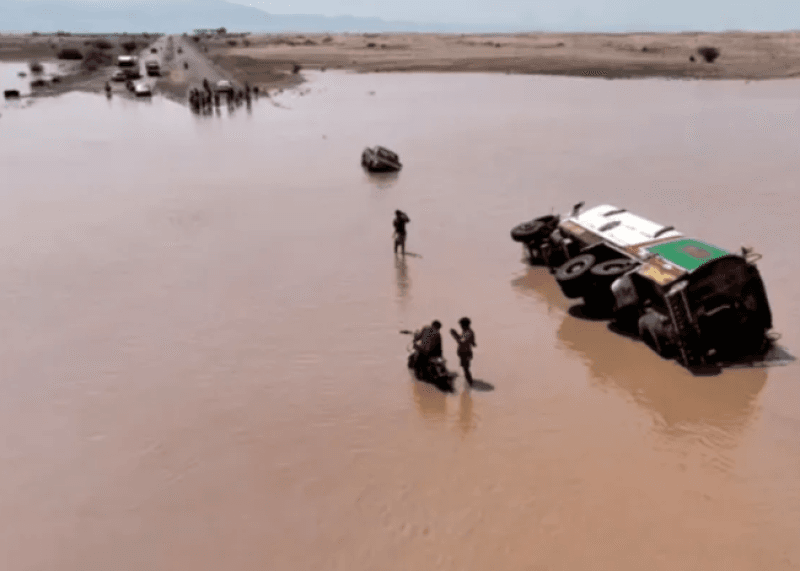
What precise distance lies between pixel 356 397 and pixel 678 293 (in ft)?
21.9

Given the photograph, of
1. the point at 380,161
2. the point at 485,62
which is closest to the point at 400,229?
the point at 380,161

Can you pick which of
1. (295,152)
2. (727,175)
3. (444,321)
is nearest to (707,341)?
(444,321)

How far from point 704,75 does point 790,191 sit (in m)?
49.7

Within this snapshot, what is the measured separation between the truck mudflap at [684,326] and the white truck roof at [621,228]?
8.78ft

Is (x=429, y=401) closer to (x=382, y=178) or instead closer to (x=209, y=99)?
(x=382, y=178)

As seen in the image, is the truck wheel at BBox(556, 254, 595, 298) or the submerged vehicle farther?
the submerged vehicle

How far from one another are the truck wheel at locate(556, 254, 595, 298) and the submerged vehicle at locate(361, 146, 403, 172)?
1555 centimetres

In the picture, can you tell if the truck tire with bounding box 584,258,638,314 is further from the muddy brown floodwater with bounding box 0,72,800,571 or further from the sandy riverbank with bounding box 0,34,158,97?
the sandy riverbank with bounding box 0,34,158,97

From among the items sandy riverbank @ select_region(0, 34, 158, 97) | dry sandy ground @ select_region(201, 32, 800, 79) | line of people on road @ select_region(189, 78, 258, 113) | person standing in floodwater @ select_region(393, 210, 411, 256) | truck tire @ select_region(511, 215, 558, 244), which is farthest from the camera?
dry sandy ground @ select_region(201, 32, 800, 79)

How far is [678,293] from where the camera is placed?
12547 millimetres

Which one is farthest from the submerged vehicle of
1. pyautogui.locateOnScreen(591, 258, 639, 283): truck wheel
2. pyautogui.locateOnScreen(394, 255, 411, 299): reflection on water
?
pyautogui.locateOnScreen(591, 258, 639, 283): truck wheel

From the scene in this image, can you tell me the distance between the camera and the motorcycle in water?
1218cm

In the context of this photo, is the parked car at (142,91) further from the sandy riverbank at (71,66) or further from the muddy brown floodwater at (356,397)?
the muddy brown floodwater at (356,397)

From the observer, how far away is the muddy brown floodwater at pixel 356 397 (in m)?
8.86
